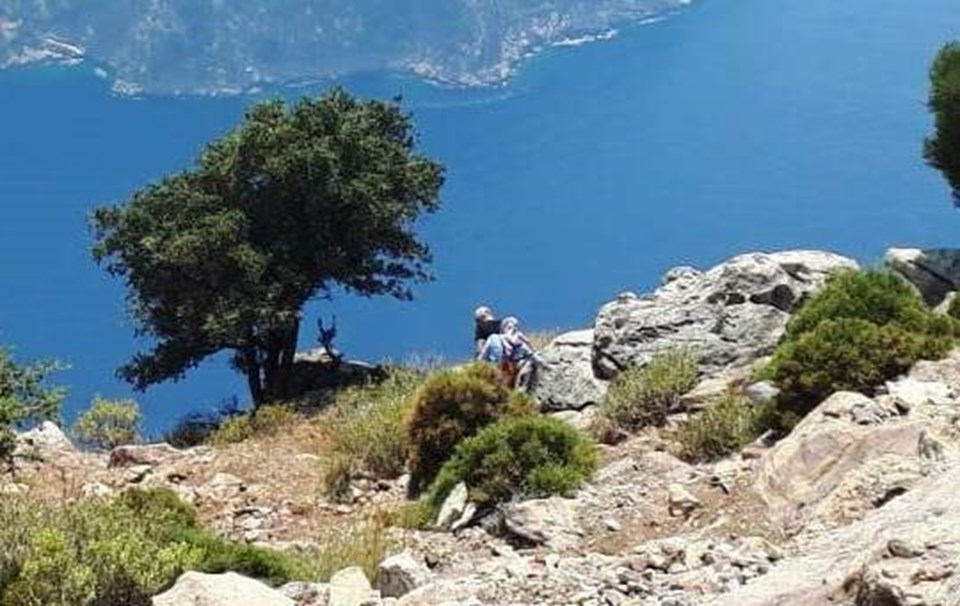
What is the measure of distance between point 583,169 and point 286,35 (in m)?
60.5

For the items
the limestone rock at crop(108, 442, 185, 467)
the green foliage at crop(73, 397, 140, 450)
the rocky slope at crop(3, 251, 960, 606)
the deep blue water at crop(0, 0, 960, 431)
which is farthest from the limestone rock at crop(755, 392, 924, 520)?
the deep blue water at crop(0, 0, 960, 431)

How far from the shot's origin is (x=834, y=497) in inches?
413

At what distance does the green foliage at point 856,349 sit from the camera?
47.7 ft

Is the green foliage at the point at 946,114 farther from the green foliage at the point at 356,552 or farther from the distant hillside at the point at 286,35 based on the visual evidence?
the distant hillside at the point at 286,35

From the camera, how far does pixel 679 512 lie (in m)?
12.6

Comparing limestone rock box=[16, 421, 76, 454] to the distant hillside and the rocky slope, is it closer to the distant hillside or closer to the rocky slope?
the rocky slope

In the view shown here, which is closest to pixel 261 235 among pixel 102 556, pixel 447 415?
pixel 447 415

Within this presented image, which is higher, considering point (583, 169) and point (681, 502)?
point (583, 169)

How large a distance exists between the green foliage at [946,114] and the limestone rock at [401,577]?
23585 mm

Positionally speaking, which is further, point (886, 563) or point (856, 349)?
point (856, 349)

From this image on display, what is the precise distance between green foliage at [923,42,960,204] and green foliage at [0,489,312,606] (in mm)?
22145

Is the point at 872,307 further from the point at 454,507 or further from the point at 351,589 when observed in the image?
the point at 351,589

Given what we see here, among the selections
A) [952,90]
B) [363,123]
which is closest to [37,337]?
[363,123]

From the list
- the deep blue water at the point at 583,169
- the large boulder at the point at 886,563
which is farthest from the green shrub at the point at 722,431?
the deep blue water at the point at 583,169
